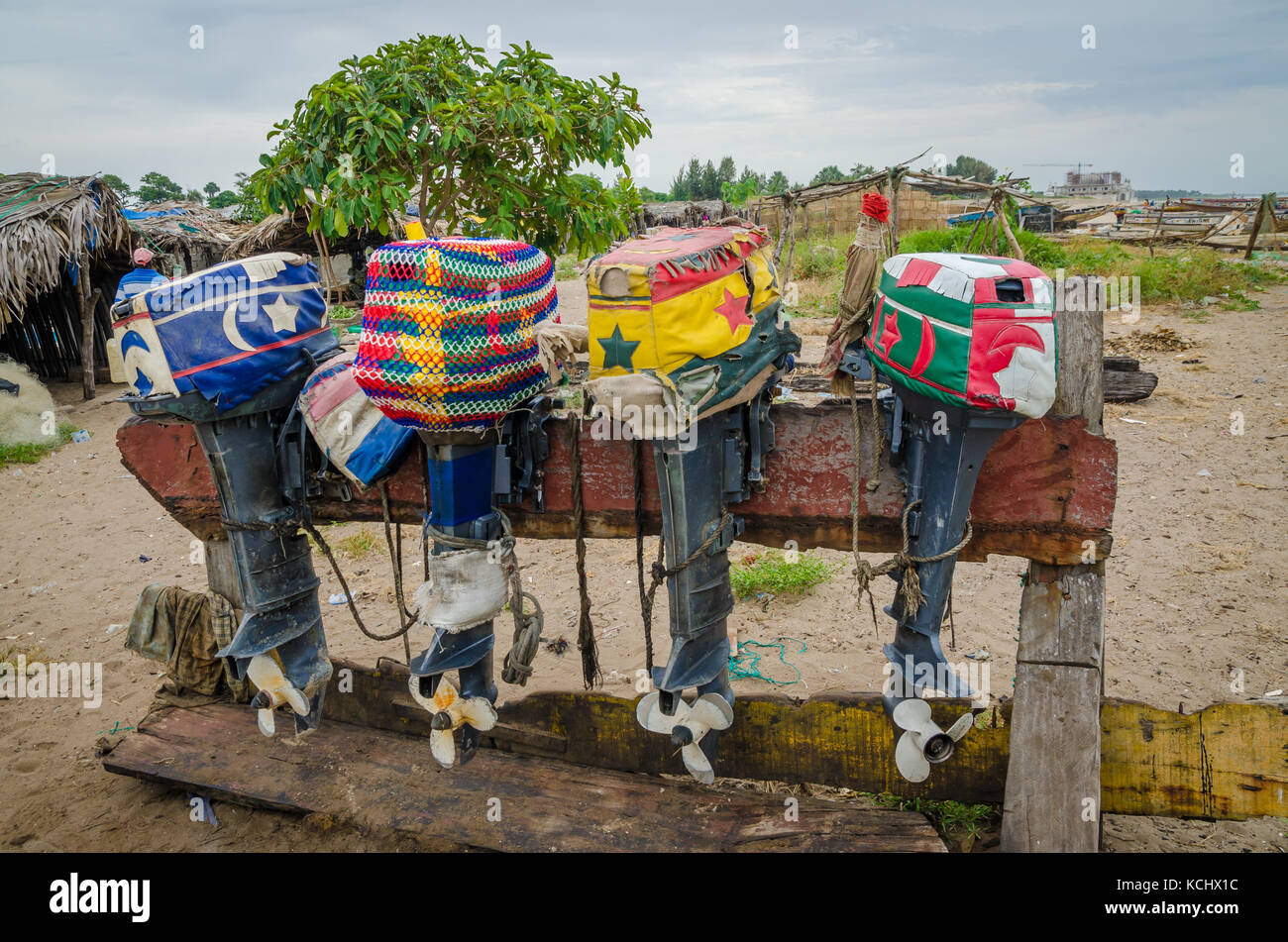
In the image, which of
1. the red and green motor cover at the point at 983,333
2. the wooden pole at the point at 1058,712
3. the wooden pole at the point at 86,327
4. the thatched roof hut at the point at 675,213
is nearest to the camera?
the red and green motor cover at the point at 983,333

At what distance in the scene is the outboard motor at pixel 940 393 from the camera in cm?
165

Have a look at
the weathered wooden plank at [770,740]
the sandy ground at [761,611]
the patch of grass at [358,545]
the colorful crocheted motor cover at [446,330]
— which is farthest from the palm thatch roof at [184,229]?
the colorful crocheted motor cover at [446,330]

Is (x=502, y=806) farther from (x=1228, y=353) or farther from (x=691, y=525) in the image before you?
(x=1228, y=353)

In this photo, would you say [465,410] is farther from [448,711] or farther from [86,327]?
[86,327]

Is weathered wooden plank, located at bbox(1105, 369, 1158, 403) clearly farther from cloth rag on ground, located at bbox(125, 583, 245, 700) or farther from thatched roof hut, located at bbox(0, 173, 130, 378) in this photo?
thatched roof hut, located at bbox(0, 173, 130, 378)

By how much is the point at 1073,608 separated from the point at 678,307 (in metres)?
1.31

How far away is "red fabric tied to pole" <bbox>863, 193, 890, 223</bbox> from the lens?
1.90 metres

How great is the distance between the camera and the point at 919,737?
2.01m

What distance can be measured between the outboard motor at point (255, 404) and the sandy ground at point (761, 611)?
806mm

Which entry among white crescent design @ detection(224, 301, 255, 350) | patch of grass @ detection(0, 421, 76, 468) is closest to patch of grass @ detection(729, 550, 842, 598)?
white crescent design @ detection(224, 301, 255, 350)

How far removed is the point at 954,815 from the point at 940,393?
169 cm

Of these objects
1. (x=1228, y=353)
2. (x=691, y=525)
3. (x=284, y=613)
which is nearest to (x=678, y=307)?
(x=691, y=525)

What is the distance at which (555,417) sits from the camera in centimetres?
237

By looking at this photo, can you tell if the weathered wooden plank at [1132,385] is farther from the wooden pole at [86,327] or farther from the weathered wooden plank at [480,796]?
the wooden pole at [86,327]
